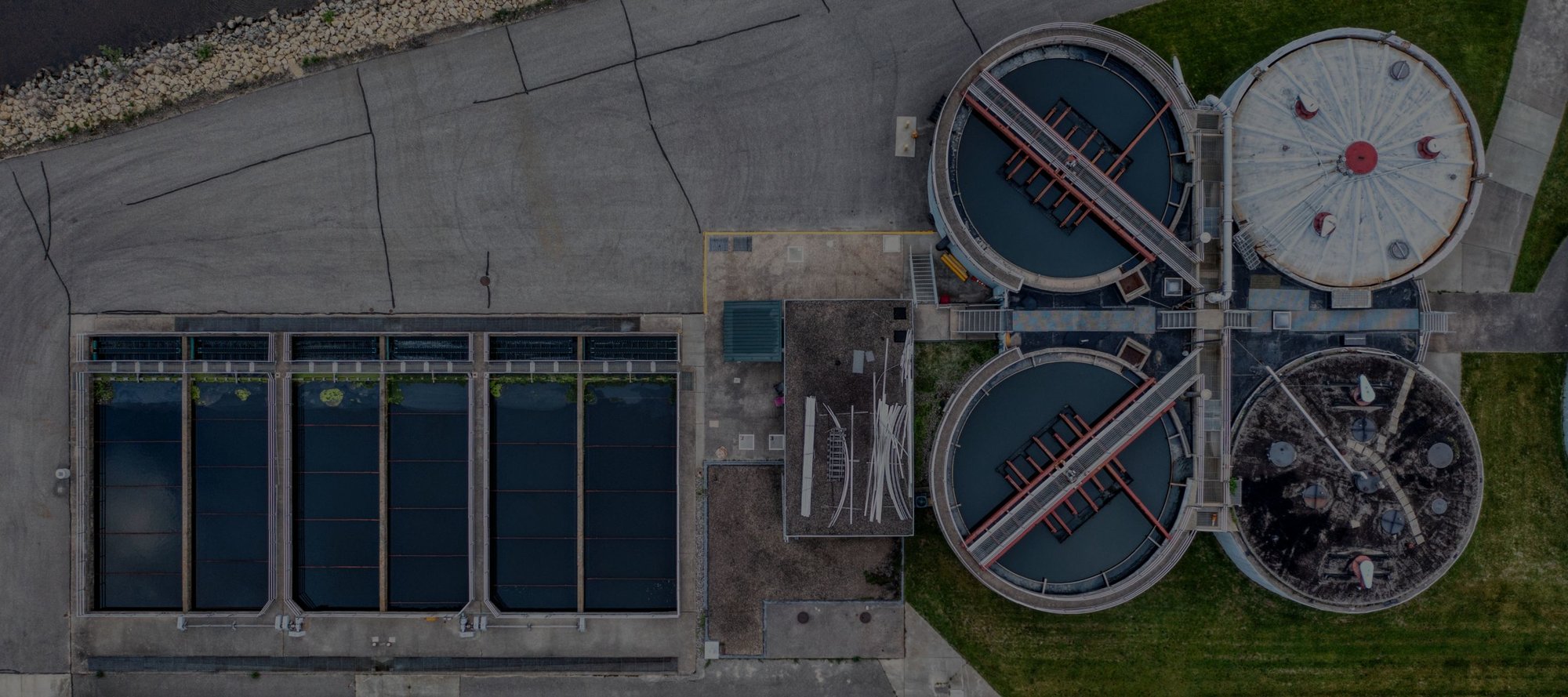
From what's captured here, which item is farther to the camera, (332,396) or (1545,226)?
(1545,226)

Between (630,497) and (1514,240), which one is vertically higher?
(1514,240)

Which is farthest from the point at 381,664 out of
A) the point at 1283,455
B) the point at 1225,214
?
the point at 1225,214

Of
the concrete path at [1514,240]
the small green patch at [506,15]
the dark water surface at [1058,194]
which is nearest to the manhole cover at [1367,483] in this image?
the concrete path at [1514,240]

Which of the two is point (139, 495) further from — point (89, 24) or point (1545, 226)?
point (1545, 226)

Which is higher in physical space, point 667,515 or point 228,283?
point 228,283

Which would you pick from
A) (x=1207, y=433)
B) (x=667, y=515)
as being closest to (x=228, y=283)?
(x=667, y=515)

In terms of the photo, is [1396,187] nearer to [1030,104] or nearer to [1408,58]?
[1408,58]

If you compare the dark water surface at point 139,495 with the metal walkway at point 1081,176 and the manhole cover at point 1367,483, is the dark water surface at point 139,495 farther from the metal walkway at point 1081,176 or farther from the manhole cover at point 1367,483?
the manhole cover at point 1367,483
